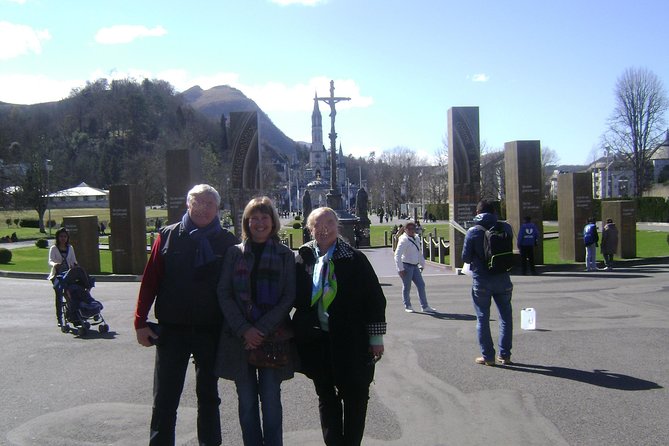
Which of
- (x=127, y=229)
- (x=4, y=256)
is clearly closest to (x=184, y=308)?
(x=127, y=229)

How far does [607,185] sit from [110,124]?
9912cm

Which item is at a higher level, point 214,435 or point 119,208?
point 119,208

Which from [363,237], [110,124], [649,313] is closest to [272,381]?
[649,313]

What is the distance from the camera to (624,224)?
70.7 feet

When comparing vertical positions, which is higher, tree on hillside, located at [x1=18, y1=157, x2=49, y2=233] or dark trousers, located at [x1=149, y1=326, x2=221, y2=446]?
tree on hillside, located at [x1=18, y1=157, x2=49, y2=233]

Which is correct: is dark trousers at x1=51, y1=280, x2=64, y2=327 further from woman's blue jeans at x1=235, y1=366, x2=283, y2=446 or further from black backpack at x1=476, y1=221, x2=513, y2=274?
woman's blue jeans at x1=235, y1=366, x2=283, y2=446

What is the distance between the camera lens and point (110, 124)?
431 feet

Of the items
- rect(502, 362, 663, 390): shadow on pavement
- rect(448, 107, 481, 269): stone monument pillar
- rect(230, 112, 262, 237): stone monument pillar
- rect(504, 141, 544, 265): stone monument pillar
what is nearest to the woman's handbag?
rect(502, 362, 663, 390): shadow on pavement

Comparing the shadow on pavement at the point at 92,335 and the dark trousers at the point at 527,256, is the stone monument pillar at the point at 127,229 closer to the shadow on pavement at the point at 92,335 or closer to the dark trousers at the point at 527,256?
the shadow on pavement at the point at 92,335

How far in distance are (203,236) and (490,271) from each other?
3.82 meters

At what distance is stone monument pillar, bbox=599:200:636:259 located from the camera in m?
21.5

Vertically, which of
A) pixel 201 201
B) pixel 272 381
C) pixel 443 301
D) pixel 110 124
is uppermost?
pixel 110 124

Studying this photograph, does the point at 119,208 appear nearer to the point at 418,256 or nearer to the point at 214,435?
the point at 418,256

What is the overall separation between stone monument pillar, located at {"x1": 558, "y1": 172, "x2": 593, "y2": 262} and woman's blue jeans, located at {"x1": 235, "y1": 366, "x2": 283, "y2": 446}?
61.8 ft
